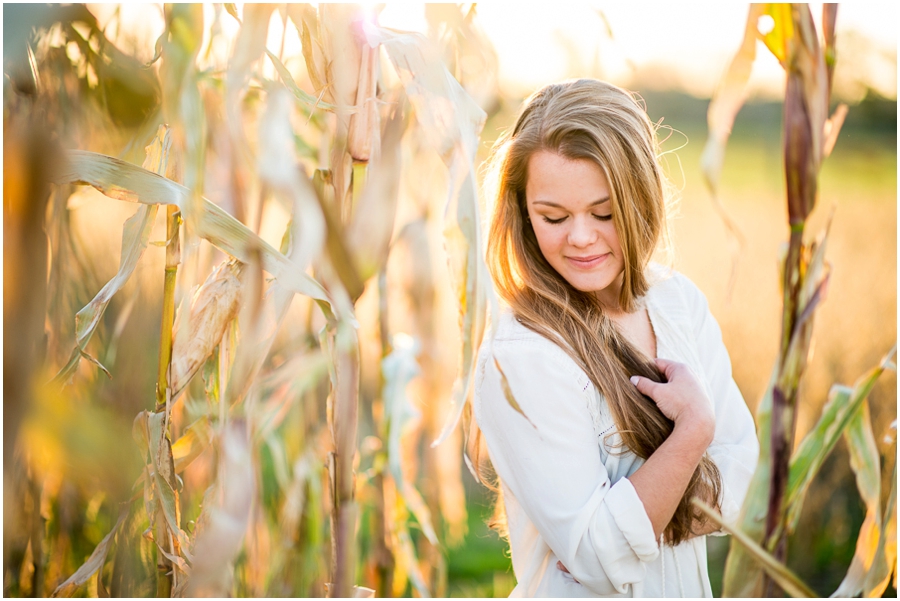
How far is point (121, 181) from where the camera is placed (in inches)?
16.4

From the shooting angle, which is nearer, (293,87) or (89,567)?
(293,87)

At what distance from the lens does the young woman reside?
21.3 inches

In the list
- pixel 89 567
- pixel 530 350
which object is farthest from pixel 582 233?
pixel 89 567

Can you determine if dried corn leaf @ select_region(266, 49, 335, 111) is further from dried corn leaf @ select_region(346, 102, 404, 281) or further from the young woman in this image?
the young woman

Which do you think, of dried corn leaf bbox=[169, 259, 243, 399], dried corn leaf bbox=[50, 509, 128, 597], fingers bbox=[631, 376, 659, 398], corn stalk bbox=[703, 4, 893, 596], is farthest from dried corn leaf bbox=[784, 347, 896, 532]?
dried corn leaf bbox=[50, 509, 128, 597]

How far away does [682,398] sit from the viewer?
58cm

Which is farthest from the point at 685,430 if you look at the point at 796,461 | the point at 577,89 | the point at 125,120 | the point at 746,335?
the point at 746,335

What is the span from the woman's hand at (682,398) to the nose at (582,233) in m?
0.14

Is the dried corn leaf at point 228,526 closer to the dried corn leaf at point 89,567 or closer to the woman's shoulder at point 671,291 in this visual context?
the dried corn leaf at point 89,567

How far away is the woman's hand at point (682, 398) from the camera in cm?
55

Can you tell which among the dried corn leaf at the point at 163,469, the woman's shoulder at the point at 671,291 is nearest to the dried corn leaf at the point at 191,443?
the dried corn leaf at the point at 163,469

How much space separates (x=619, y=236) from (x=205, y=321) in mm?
388

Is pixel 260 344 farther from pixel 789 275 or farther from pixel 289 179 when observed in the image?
pixel 789 275

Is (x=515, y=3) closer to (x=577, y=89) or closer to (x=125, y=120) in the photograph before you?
(x=577, y=89)
